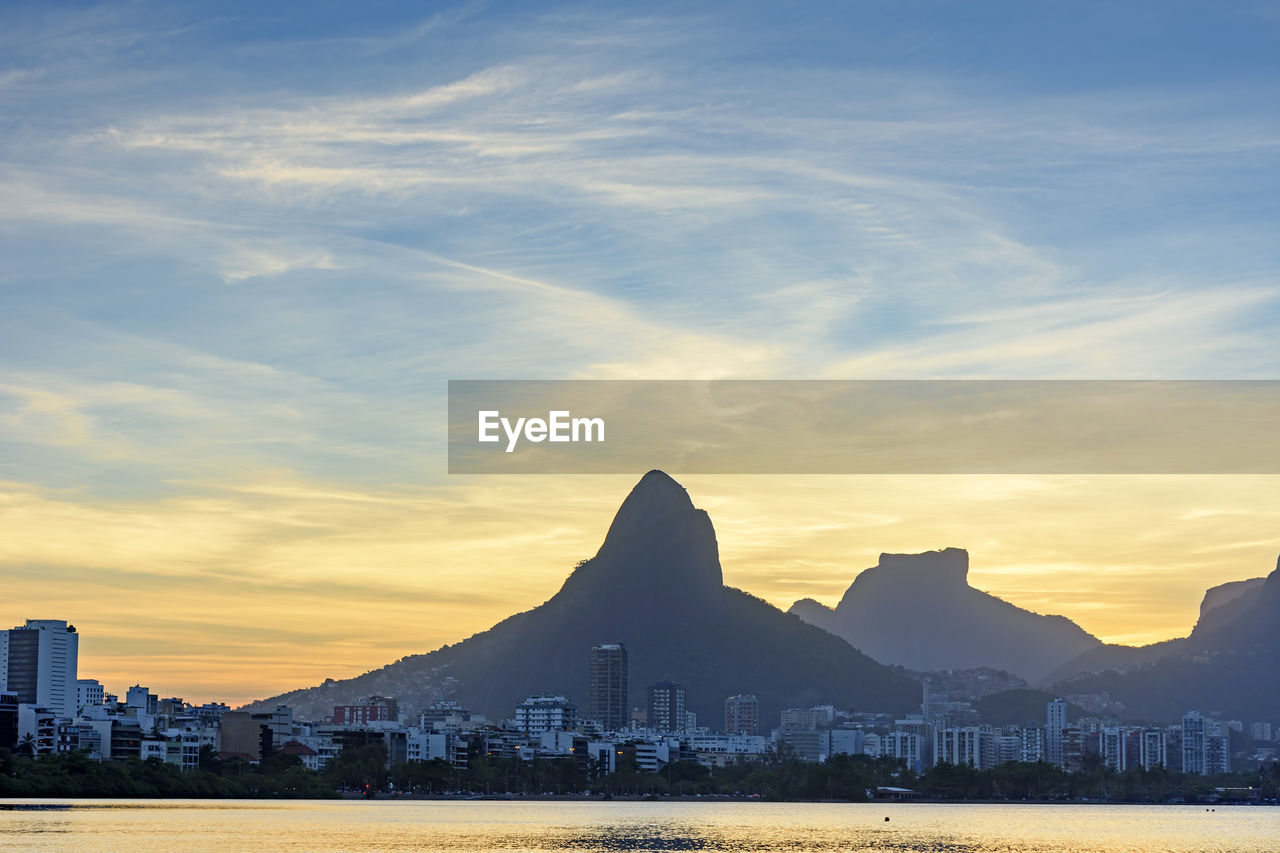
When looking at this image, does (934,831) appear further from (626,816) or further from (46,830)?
(46,830)

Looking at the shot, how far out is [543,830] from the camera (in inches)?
5389

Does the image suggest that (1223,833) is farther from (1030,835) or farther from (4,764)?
(4,764)

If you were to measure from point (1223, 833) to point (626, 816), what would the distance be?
63.8 meters

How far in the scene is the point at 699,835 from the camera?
5325 inches

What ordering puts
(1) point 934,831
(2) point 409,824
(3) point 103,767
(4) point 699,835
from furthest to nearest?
(3) point 103,767, (1) point 934,831, (2) point 409,824, (4) point 699,835

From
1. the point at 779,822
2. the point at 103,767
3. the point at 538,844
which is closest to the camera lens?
the point at 538,844

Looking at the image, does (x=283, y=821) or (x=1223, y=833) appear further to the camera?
(x=1223, y=833)

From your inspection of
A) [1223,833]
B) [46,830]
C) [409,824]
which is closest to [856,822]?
[1223,833]

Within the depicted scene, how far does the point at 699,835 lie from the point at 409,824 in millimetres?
28105

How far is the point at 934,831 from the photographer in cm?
15912

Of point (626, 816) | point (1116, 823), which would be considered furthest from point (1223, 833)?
point (626, 816)

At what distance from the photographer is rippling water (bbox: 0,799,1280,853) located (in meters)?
107

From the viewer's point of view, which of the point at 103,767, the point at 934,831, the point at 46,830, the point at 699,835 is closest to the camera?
the point at 46,830

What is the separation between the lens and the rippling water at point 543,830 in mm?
106688
